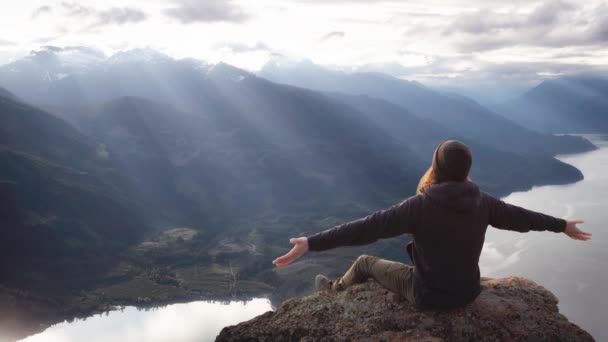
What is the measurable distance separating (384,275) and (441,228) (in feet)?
6.16

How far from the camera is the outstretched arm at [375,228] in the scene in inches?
187

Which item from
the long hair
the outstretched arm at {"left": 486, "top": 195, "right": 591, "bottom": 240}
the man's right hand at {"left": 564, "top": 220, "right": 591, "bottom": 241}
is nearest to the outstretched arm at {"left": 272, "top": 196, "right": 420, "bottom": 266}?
the long hair

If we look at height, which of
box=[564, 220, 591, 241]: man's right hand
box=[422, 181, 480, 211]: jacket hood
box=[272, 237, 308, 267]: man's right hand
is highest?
box=[422, 181, 480, 211]: jacket hood

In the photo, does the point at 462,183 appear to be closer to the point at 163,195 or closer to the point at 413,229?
the point at 413,229

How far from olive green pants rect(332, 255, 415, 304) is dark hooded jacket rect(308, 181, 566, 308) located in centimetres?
53

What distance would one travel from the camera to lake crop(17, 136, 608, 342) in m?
80.2

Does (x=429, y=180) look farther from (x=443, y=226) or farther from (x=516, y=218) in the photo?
(x=516, y=218)

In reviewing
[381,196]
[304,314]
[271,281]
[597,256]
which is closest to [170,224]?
[271,281]

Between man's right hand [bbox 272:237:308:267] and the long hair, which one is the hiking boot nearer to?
man's right hand [bbox 272:237:308:267]

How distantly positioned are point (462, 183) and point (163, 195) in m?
186

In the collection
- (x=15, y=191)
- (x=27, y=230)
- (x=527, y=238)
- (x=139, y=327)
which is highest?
(x=15, y=191)

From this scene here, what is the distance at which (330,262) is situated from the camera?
11450 cm

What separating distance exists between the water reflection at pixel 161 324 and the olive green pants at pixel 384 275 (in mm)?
81558

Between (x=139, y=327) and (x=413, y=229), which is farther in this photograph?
(x=139, y=327)
